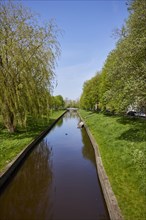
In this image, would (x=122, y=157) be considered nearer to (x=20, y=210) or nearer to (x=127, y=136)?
(x=127, y=136)

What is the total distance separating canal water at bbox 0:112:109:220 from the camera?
7.75 metres

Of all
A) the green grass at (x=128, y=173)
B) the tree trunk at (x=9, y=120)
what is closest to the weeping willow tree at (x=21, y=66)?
the tree trunk at (x=9, y=120)

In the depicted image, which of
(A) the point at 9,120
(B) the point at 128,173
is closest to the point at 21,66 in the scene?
(A) the point at 9,120

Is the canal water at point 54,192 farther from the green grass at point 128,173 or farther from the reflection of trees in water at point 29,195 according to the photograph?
the green grass at point 128,173

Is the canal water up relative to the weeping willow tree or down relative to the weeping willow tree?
down

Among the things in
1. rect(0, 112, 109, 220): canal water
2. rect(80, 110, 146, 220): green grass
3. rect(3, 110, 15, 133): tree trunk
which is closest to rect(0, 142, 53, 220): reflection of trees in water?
rect(0, 112, 109, 220): canal water

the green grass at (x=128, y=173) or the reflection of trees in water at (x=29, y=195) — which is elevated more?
the green grass at (x=128, y=173)

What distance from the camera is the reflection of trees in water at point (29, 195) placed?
7820 mm

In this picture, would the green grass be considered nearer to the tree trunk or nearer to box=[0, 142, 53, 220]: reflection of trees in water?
box=[0, 142, 53, 220]: reflection of trees in water

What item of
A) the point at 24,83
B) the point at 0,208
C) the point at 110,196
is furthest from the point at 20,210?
the point at 24,83

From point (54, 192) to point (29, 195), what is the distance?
1.15 m

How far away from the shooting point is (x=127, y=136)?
15.6 m

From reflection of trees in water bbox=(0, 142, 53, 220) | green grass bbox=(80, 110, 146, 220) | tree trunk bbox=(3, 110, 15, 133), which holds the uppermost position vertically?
tree trunk bbox=(3, 110, 15, 133)

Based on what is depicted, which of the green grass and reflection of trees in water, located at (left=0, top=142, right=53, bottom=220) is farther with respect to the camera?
reflection of trees in water, located at (left=0, top=142, right=53, bottom=220)
